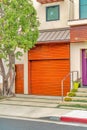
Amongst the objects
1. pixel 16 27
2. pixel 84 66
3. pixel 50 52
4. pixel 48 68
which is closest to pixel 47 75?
pixel 48 68

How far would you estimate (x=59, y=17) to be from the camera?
19.8 m

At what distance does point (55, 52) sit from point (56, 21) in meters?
2.46

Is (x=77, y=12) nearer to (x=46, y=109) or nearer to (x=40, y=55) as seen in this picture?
(x=40, y=55)

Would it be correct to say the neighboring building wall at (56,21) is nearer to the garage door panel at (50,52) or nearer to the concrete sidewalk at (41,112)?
the garage door panel at (50,52)

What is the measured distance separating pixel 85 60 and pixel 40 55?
355 centimetres

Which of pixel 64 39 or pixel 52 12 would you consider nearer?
pixel 64 39

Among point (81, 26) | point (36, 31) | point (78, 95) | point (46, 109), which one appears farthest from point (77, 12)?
point (46, 109)

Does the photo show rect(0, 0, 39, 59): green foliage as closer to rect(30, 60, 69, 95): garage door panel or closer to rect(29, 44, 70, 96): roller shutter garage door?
rect(29, 44, 70, 96): roller shutter garage door

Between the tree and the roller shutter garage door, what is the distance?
1.72m

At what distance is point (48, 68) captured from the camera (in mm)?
19625

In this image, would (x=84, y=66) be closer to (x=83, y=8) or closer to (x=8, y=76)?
(x=83, y=8)

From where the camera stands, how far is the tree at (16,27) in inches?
662

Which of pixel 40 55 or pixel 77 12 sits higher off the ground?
pixel 77 12

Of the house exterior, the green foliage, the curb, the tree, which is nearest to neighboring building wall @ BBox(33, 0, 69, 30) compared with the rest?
the house exterior
